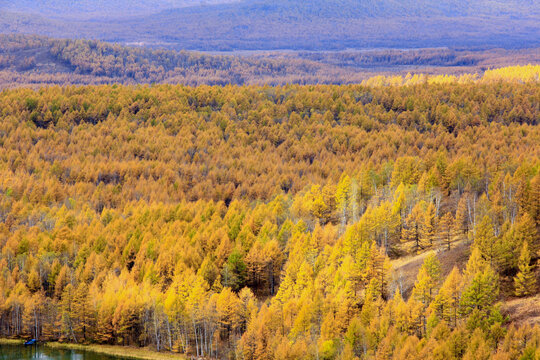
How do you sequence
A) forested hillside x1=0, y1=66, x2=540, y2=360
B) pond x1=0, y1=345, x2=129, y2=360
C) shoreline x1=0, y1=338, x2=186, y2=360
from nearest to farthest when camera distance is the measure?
forested hillside x1=0, y1=66, x2=540, y2=360 → pond x1=0, y1=345, x2=129, y2=360 → shoreline x1=0, y1=338, x2=186, y2=360

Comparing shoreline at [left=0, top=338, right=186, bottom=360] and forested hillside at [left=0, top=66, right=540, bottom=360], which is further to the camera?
shoreline at [left=0, top=338, right=186, bottom=360]

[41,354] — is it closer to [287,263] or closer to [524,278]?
[287,263]

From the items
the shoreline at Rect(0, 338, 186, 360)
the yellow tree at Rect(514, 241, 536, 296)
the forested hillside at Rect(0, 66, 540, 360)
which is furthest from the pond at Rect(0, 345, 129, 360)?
the yellow tree at Rect(514, 241, 536, 296)

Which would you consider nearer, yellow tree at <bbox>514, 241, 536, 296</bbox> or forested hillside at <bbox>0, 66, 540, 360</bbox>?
forested hillside at <bbox>0, 66, 540, 360</bbox>

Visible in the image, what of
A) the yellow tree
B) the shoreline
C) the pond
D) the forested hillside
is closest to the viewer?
the forested hillside

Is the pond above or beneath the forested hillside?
beneath

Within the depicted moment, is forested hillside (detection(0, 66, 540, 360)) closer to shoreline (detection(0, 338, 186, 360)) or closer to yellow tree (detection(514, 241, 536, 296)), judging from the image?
yellow tree (detection(514, 241, 536, 296))

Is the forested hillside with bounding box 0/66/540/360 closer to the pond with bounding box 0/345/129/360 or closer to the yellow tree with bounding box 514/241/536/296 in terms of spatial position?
the yellow tree with bounding box 514/241/536/296

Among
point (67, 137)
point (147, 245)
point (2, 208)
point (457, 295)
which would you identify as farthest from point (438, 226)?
point (67, 137)
